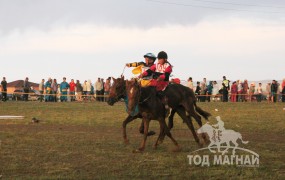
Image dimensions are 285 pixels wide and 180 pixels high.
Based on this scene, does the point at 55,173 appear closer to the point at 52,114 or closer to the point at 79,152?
the point at 79,152

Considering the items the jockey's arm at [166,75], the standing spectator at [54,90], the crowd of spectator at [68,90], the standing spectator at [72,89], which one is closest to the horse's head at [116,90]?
the jockey's arm at [166,75]

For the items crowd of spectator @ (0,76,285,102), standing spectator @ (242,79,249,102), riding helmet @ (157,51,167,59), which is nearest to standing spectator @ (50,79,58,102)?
crowd of spectator @ (0,76,285,102)

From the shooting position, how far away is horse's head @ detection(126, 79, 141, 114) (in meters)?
12.0

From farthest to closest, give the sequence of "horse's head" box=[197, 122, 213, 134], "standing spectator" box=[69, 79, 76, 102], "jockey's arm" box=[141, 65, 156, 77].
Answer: "standing spectator" box=[69, 79, 76, 102]
"horse's head" box=[197, 122, 213, 134]
"jockey's arm" box=[141, 65, 156, 77]

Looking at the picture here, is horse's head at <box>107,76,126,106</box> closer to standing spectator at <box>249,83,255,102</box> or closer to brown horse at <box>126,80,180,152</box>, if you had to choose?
brown horse at <box>126,80,180,152</box>

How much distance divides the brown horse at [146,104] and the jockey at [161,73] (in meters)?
0.35

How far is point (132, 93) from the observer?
39.2ft

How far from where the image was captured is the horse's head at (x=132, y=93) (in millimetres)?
11961

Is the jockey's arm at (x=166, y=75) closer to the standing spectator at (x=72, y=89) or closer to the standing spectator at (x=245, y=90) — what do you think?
Answer: the standing spectator at (x=72, y=89)

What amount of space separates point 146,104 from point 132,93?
0.63 m

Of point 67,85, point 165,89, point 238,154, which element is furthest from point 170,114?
point 67,85

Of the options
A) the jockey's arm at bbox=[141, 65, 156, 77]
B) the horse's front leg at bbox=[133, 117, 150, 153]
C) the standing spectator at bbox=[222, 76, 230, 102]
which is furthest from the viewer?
the standing spectator at bbox=[222, 76, 230, 102]

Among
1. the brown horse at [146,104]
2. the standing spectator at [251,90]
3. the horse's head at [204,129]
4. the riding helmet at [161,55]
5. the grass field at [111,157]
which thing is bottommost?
the grass field at [111,157]

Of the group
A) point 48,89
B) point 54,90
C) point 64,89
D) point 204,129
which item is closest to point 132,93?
point 204,129
